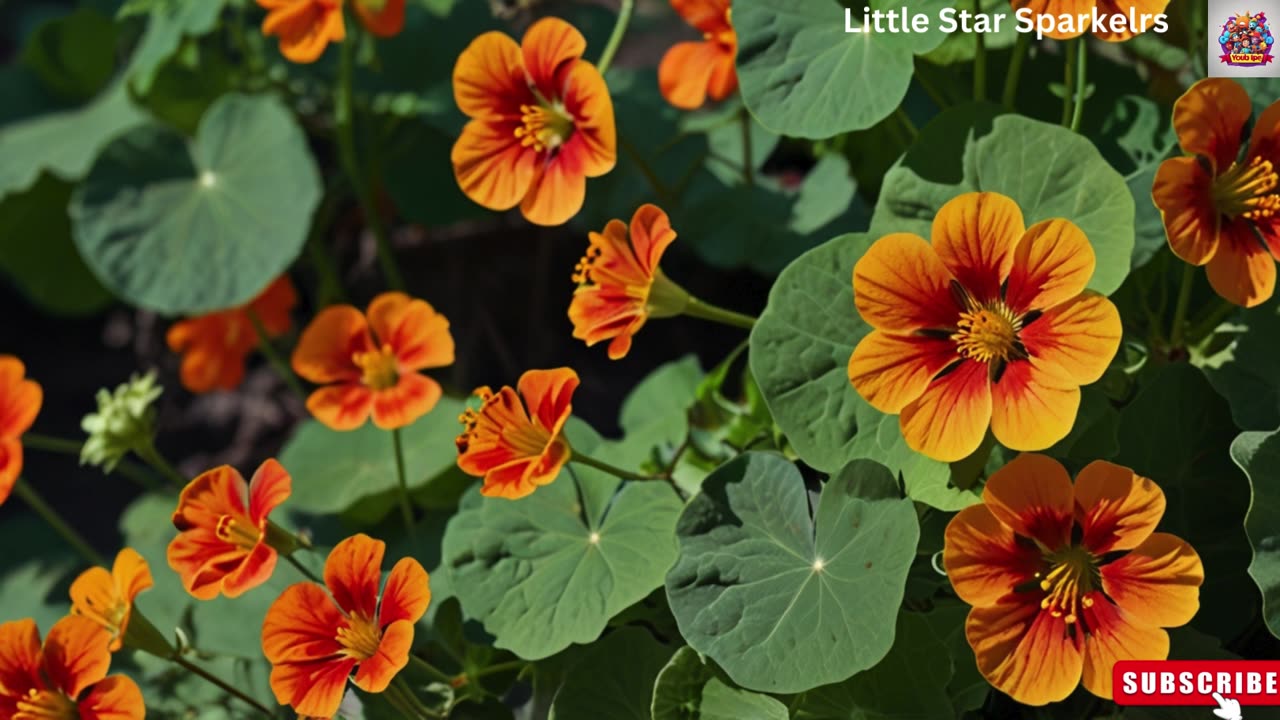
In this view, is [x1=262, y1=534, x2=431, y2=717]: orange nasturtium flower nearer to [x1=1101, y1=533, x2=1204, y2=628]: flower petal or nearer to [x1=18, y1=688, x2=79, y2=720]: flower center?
[x1=18, y1=688, x2=79, y2=720]: flower center

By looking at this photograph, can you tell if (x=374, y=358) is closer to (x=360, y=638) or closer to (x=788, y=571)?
(x=360, y=638)

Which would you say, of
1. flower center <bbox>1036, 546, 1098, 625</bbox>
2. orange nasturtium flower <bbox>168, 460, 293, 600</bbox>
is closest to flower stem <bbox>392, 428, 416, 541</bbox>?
orange nasturtium flower <bbox>168, 460, 293, 600</bbox>

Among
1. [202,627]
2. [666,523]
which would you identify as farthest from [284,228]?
[666,523]

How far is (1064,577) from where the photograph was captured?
889mm

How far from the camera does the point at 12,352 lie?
7.96 ft

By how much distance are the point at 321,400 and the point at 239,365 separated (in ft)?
1.95

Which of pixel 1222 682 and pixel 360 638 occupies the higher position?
pixel 360 638

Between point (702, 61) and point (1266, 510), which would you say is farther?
point (702, 61)

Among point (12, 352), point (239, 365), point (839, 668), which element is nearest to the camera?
point (839, 668)

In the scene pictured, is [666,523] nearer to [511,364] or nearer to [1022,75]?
[1022,75]

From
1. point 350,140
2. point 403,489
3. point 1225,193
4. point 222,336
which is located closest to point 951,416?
point 1225,193

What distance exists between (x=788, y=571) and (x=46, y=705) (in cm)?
64

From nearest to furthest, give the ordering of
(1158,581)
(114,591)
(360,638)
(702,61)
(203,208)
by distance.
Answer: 1. (1158,581)
2. (360,638)
3. (114,591)
4. (702,61)
5. (203,208)

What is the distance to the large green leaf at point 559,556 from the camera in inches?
41.5
